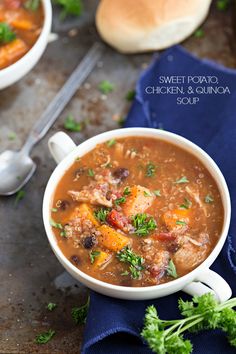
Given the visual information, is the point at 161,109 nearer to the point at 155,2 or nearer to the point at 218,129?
the point at 218,129

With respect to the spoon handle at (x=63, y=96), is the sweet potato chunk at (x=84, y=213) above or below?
above

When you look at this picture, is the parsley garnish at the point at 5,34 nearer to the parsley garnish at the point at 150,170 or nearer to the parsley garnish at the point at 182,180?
the parsley garnish at the point at 150,170

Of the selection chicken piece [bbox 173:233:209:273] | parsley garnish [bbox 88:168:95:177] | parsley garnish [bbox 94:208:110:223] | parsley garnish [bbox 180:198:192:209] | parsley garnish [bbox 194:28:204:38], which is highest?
parsley garnish [bbox 88:168:95:177]

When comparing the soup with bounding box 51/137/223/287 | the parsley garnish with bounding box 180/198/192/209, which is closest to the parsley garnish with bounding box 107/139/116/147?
the soup with bounding box 51/137/223/287

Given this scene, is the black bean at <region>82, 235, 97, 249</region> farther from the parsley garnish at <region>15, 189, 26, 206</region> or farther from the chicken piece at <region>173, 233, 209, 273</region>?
the parsley garnish at <region>15, 189, 26, 206</region>

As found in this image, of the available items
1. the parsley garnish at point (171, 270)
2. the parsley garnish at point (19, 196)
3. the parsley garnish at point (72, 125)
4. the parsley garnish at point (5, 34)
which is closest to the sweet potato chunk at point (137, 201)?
the parsley garnish at point (171, 270)

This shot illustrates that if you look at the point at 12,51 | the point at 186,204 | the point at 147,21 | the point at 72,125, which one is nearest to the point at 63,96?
the point at 72,125

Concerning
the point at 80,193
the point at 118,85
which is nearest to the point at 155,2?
the point at 118,85
